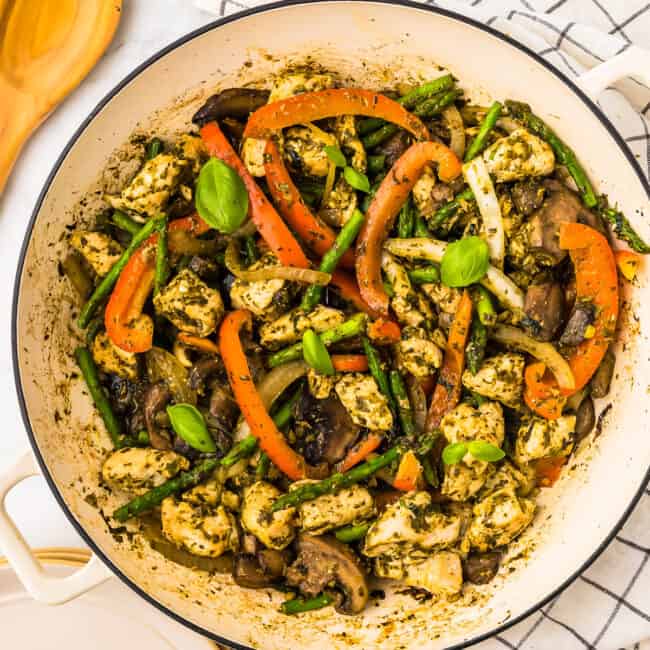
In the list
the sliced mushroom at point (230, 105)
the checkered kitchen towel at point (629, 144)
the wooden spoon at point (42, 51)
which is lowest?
the checkered kitchen towel at point (629, 144)

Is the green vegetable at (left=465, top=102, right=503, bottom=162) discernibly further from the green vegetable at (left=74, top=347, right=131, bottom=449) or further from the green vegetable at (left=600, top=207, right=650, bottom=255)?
the green vegetable at (left=74, top=347, right=131, bottom=449)

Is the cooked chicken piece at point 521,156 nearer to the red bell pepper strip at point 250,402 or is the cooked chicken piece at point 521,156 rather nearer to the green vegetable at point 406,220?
the green vegetable at point 406,220

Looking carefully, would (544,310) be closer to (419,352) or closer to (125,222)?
(419,352)

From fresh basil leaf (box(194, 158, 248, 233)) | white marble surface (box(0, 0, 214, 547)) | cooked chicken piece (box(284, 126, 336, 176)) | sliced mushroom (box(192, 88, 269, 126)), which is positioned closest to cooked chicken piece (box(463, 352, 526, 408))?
cooked chicken piece (box(284, 126, 336, 176))

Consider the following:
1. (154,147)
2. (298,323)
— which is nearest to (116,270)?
(154,147)

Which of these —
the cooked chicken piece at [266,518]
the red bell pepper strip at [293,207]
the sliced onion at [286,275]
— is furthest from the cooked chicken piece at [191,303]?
the cooked chicken piece at [266,518]

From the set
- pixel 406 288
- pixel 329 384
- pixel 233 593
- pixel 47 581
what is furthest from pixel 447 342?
pixel 47 581
